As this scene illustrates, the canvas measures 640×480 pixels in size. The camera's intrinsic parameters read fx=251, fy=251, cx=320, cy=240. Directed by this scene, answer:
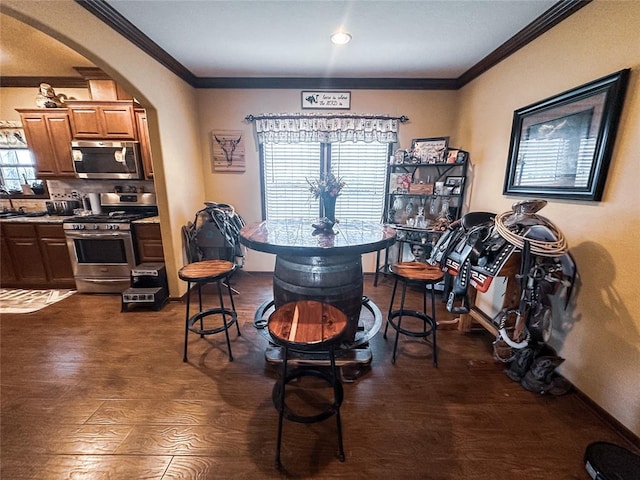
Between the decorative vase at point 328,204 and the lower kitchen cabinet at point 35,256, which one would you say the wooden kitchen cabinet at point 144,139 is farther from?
the decorative vase at point 328,204

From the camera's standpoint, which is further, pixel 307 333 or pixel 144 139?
pixel 144 139

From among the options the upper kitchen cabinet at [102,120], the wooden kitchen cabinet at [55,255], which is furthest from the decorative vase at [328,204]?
the wooden kitchen cabinet at [55,255]

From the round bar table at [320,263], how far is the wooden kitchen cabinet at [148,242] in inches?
70.1

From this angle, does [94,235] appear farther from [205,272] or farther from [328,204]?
[328,204]

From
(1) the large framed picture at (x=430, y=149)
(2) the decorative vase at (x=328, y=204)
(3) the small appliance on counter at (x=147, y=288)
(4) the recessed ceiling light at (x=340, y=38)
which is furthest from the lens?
(1) the large framed picture at (x=430, y=149)

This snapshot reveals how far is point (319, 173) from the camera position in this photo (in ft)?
12.0

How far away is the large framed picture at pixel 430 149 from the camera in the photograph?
314cm

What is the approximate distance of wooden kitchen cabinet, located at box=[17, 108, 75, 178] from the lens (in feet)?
10.2

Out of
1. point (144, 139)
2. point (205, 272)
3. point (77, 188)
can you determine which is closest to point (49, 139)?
point (77, 188)

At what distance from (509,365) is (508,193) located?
1.50 m

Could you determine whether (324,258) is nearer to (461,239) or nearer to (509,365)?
(461,239)

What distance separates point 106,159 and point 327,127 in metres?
2.84

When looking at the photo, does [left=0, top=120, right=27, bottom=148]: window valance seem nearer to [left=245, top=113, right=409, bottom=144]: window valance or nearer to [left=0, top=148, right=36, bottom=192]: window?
[left=0, top=148, right=36, bottom=192]: window

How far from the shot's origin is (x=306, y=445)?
1.39 metres
